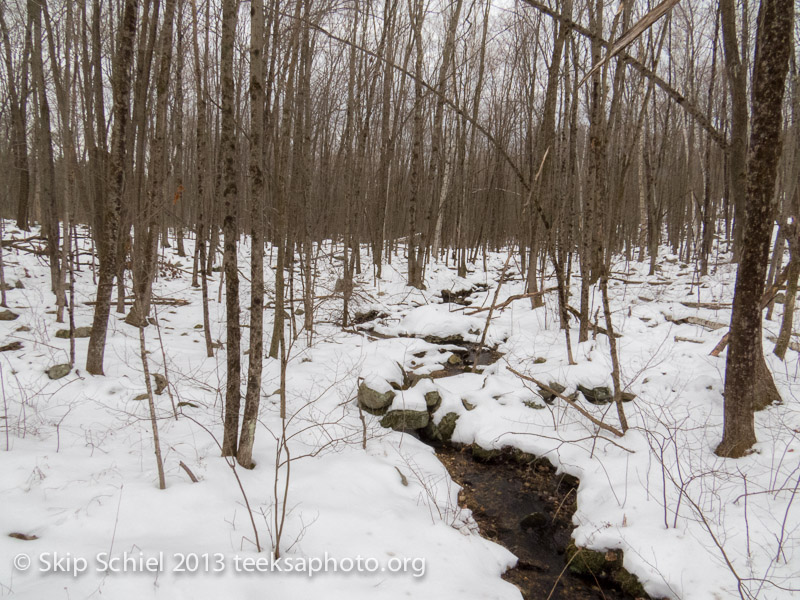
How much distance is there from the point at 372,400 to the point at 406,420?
1.74 ft

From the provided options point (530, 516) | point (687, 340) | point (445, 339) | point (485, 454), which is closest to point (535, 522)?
point (530, 516)

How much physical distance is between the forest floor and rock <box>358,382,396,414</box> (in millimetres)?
164

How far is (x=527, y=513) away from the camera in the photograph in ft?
13.7

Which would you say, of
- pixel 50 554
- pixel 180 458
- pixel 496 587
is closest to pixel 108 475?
pixel 180 458

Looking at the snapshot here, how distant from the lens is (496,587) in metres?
2.98

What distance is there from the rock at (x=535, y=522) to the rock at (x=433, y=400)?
6.51 feet

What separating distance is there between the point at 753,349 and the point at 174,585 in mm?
4724

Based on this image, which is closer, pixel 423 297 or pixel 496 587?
pixel 496 587

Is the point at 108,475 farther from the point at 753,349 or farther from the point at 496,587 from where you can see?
the point at 753,349

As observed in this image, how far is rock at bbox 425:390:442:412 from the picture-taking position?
5785 mm

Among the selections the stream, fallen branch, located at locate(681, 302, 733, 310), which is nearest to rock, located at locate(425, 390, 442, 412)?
the stream

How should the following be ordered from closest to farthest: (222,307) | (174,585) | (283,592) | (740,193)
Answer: (174,585)
(283,592)
(740,193)
(222,307)

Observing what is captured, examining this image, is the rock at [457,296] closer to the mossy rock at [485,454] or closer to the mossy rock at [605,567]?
the mossy rock at [485,454]

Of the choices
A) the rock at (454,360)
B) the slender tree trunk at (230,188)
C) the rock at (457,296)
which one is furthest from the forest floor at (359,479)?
the rock at (457,296)
